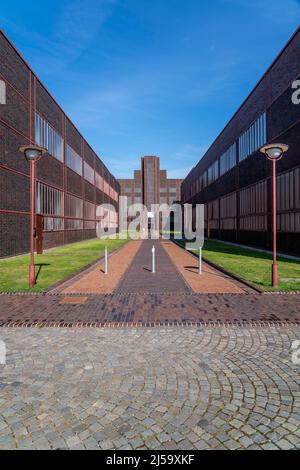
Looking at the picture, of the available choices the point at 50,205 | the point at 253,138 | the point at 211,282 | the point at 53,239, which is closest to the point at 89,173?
the point at 50,205

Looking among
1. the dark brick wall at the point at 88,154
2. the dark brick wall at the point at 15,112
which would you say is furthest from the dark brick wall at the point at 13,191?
the dark brick wall at the point at 88,154

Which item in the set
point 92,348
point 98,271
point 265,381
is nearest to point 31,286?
point 98,271

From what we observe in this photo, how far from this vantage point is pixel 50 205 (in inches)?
992

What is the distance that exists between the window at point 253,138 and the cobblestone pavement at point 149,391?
70.9ft

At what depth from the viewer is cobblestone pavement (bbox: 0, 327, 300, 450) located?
2.84 m

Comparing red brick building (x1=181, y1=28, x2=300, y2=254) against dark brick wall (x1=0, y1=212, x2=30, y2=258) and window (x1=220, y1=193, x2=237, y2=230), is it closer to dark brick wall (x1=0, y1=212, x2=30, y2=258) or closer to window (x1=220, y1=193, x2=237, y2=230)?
window (x1=220, y1=193, x2=237, y2=230)

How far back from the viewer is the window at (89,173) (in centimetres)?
3819

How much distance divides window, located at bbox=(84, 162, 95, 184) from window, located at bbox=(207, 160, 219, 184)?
16727 mm

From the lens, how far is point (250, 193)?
2677 cm

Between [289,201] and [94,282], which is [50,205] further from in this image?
[289,201]

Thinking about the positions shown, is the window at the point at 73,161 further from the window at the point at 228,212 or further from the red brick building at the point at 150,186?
the red brick building at the point at 150,186

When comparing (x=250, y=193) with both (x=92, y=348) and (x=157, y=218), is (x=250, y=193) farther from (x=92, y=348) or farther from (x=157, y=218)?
(x=157, y=218)

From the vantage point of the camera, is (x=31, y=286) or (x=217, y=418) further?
(x=31, y=286)

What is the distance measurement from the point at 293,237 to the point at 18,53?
69.8ft
